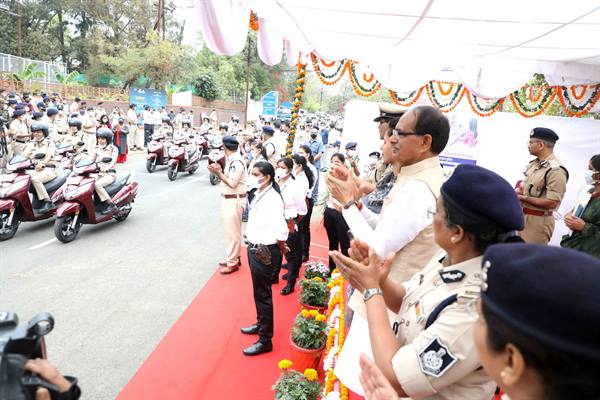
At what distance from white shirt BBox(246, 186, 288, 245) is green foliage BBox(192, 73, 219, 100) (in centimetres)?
3015

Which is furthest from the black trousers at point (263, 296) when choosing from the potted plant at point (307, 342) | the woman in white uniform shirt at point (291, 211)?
the woman in white uniform shirt at point (291, 211)

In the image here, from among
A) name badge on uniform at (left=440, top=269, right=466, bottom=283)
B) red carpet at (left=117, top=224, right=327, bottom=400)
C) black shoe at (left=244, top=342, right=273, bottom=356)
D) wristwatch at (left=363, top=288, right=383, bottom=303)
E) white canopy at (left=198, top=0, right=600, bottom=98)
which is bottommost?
red carpet at (left=117, top=224, right=327, bottom=400)

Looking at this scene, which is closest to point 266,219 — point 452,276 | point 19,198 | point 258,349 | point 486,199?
point 258,349

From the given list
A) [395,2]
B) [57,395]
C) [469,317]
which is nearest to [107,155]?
[395,2]

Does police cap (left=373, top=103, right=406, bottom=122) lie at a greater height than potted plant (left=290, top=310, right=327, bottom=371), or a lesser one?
greater

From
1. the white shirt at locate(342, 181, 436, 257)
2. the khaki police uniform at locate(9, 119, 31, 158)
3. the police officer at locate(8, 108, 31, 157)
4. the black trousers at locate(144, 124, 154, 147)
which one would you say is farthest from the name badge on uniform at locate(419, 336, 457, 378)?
the black trousers at locate(144, 124, 154, 147)

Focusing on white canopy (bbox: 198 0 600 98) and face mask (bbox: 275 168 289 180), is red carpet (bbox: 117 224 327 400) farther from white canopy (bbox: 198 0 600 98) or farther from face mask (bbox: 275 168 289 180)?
white canopy (bbox: 198 0 600 98)

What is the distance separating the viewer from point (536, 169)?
439 centimetres

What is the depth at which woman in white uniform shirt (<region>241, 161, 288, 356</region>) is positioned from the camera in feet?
11.9

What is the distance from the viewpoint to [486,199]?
1.27 metres

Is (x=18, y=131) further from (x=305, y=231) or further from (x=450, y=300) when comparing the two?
(x=450, y=300)

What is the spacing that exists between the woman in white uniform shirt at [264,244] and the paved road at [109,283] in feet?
3.32

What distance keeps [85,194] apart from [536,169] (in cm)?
613

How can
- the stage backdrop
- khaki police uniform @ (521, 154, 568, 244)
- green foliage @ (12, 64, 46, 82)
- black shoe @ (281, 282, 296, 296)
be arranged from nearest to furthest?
khaki police uniform @ (521, 154, 568, 244), black shoe @ (281, 282, 296, 296), the stage backdrop, green foliage @ (12, 64, 46, 82)
